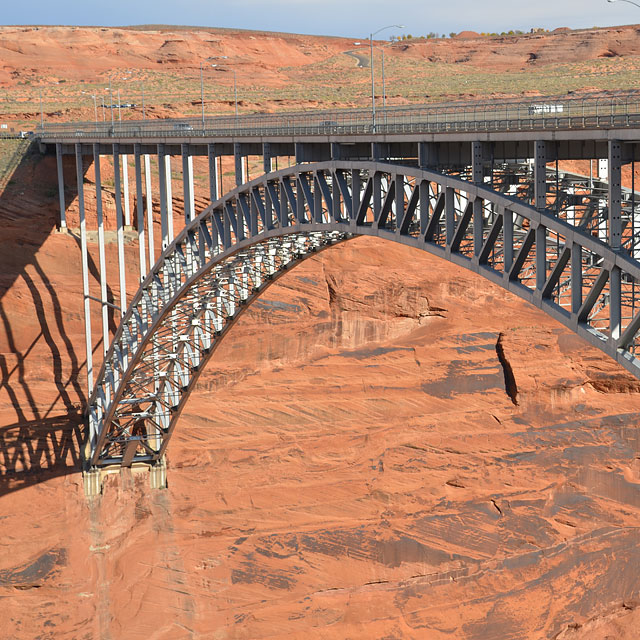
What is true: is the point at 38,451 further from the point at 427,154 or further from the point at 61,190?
the point at 427,154

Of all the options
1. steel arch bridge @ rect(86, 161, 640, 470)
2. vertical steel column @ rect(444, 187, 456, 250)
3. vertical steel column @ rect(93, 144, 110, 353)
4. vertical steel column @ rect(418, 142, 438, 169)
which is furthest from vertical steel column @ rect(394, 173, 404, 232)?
vertical steel column @ rect(93, 144, 110, 353)

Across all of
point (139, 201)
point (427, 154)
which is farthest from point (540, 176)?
point (139, 201)

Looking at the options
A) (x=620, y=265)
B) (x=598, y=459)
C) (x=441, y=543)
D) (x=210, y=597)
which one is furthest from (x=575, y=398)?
(x=620, y=265)

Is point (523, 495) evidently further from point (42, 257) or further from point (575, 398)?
point (42, 257)

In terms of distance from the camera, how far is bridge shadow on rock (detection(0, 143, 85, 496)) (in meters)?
40.8

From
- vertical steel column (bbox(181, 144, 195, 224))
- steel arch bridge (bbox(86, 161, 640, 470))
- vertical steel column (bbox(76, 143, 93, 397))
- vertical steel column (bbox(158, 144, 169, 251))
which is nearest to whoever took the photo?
steel arch bridge (bbox(86, 161, 640, 470))

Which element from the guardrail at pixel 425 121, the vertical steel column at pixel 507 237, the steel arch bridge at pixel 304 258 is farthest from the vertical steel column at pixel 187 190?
the vertical steel column at pixel 507 237

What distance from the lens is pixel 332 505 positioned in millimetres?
41938

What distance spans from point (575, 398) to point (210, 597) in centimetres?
1877

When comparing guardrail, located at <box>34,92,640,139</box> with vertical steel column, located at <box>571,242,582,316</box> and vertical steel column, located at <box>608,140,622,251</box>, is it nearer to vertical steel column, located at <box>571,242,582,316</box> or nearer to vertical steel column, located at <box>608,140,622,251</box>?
vertical steel column, located at <box>608,140,622,251</box>

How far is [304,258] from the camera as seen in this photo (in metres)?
33.6

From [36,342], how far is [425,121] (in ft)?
73.9

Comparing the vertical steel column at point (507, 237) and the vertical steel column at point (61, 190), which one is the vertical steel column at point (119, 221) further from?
the vertical steel column at point (507, 237)

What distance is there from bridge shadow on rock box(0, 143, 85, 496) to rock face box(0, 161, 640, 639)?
0.08 metres
